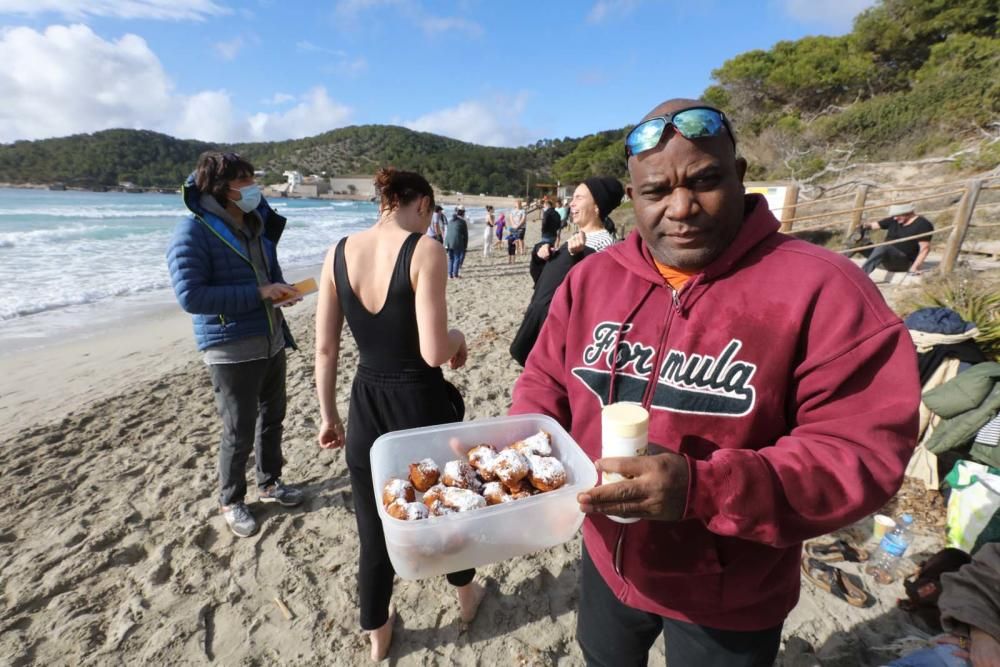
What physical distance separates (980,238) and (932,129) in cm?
1244

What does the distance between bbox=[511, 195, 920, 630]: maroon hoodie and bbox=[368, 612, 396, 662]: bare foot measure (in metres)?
1.49

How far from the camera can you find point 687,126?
4.04 feet

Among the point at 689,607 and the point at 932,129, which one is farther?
the point at 932,129

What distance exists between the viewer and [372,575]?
7.25 ft

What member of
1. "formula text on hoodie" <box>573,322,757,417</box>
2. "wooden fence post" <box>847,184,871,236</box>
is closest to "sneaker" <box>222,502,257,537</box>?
"formula text on hoodie" <box>573,322,757,417</box>

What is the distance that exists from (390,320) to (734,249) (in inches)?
54.1

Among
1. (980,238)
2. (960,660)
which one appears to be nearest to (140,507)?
(960,660)

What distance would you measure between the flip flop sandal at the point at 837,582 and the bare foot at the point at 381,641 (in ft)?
8.67

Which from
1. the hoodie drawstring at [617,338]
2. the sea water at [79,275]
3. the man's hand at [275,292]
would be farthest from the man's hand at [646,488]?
the sea water at [79,275]

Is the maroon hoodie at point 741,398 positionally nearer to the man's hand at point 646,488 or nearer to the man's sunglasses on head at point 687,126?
→ the man's hand at point 646,488

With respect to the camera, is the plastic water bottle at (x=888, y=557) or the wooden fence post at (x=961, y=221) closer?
the plastic water bottle at (x=888, y=557)

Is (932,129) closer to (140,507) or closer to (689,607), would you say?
(689,607)

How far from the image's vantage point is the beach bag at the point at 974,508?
2578 millimetres

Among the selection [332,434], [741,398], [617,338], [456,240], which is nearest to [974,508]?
[741,398]
